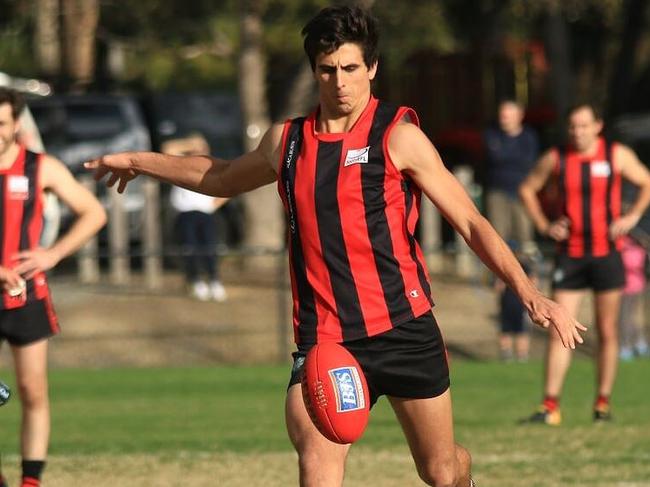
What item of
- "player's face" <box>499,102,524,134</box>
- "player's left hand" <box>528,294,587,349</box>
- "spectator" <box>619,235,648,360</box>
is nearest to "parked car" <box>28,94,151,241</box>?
"player's face" <box>499,102,524,134</box>

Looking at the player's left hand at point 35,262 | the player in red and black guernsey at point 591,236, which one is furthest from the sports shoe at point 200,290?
the player's left hand at point 35,262

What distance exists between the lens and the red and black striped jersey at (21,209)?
8.25 metres

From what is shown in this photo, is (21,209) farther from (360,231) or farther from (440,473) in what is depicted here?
(440,473)

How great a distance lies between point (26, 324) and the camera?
8.20 m

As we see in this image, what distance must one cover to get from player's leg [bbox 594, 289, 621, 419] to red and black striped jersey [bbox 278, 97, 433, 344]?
17.9 feet

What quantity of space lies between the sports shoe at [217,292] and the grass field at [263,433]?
188 cm

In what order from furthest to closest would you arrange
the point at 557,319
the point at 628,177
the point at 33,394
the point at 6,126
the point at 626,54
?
the point at 626,54, the point at 628,177, the point at 33,394, the point at 6,126, the point at 557,319

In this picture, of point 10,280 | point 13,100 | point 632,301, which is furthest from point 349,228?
point 632,301

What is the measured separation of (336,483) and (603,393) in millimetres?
5966

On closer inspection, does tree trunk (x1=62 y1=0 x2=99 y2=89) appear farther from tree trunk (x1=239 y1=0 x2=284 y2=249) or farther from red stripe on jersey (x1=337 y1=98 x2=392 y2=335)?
red stripe on jersey (x1=337 y1=98 x2=392 y2=335)

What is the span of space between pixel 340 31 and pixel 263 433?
20.1ft

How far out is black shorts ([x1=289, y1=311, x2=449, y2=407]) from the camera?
629cm

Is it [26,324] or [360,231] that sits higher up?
[360,231]

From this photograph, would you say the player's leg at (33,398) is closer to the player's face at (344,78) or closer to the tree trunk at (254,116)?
the player's face at (344,78)
